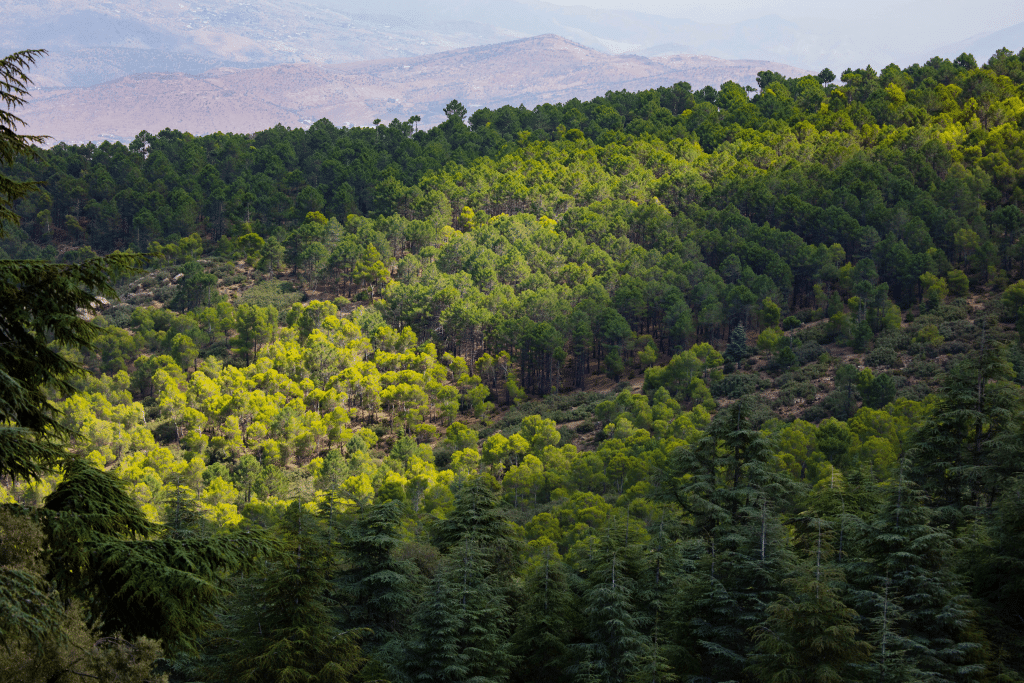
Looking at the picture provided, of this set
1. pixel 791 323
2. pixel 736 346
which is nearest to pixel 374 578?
pixel 736 346

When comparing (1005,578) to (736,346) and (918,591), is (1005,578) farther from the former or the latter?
(736,346)

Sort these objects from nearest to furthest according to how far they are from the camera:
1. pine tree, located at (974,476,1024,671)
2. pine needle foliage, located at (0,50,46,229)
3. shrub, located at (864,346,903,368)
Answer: pine needle foliage, located at (0,50,46,229) → pine tree, located at (974,476,1024,671) → shrub, located at (864,346,903,368)

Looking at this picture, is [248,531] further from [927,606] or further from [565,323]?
[565,323]

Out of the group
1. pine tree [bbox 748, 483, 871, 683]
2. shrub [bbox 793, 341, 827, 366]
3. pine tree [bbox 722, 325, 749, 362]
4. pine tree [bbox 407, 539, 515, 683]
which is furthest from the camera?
pine tree [bbox 722, 325, 749, 362]

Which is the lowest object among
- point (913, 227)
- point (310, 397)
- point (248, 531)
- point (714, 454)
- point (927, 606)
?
point (310, 397)

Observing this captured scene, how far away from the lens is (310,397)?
88.9 m

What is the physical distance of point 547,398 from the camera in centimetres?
9581

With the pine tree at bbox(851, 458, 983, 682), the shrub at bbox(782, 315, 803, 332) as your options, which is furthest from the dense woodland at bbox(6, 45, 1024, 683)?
the shrub at bbox(782, 315, 803, 332)

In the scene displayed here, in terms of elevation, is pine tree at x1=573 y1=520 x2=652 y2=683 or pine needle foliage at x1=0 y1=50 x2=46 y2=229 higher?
pine needle foliage at x1=0 y1=50 x2=46 y2=229

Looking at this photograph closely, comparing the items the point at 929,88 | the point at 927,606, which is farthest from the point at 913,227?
the point at 927,606

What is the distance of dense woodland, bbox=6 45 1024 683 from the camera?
19.6m

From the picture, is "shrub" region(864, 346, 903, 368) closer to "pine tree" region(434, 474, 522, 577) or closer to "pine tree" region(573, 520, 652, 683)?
"pine tree" region(434, 474, 522, 577)

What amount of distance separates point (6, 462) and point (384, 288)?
108 metres

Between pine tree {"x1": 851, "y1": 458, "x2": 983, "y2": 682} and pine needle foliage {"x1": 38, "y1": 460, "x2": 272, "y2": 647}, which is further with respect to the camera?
pine tree {"x1": 851, "y1": 458, "x2": 983, "y2": 682}
